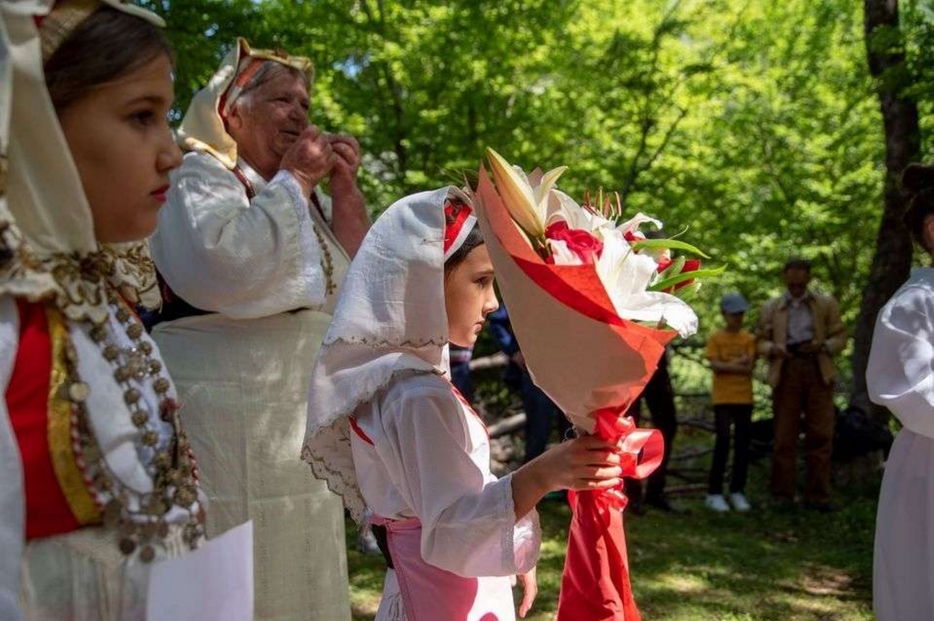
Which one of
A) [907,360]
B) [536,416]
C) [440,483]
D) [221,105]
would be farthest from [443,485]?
[536,416]

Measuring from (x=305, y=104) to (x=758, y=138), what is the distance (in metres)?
10.3

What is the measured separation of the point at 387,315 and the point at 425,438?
0.33 metres

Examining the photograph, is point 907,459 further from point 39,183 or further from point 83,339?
point 39,183

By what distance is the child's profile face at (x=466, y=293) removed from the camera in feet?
8.66

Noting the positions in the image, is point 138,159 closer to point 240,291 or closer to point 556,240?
point 556,240

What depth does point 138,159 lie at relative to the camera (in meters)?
1.68

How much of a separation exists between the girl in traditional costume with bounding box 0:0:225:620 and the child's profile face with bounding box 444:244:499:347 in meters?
1.00

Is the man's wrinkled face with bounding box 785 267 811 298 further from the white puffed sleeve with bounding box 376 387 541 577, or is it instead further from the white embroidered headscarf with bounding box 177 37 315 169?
the white puffed sleeve with bounding box 376 387 541 577

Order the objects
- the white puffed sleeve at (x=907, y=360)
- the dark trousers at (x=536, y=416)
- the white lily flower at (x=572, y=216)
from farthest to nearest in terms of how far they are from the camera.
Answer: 1. the dark trousers at (x=536, y=416)
2. the white puffed sleeve at (x=907, y=360)
3. the white lily flower at (x=572, y=216)

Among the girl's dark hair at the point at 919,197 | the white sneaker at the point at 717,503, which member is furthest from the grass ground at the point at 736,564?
the girl's dark hair at the point at 919,197

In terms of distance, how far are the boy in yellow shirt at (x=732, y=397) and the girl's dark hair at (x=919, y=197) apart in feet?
17.2

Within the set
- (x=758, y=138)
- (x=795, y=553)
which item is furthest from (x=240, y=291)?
(x=758, y=138)

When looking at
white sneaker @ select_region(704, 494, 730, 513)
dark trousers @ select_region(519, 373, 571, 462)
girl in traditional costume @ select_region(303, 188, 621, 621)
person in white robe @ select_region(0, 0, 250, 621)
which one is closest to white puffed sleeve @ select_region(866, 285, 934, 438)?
girl in traditional costume @ select_region(303, 188, 621, 621)

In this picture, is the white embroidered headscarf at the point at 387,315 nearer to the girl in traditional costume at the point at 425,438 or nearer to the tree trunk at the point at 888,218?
the girl in traditional costume at the point at 425,438
